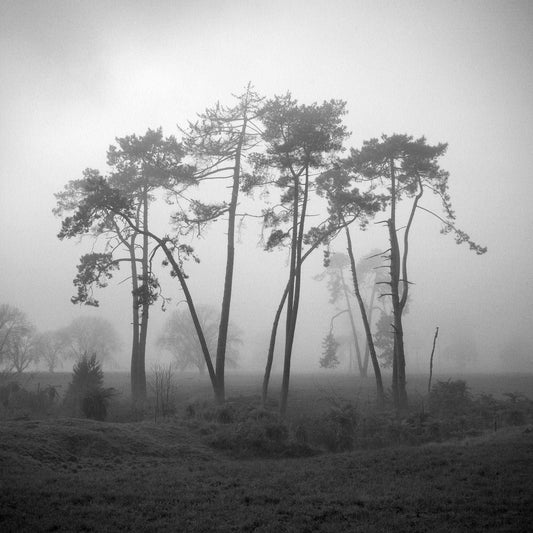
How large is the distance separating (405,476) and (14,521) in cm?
837

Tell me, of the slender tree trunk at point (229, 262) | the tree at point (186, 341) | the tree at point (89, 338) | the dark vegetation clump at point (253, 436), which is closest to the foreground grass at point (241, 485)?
the dark vegetation clump at point (253, 436)

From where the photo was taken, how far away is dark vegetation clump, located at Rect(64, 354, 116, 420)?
637 inches

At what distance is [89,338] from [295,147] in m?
56.4

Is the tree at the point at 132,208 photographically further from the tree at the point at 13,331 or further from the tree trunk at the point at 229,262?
the tree at the point at 13,331

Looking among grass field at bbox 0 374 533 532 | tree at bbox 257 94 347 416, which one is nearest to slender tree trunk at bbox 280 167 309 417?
tree at bbox 257 94 347 416

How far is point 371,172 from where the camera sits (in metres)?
23.0

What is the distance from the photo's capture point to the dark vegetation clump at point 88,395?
53.1 ft

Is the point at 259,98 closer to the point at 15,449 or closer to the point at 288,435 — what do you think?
the point at 288,435

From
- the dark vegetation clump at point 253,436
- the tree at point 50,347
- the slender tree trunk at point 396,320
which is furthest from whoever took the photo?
the tree at point 50,347

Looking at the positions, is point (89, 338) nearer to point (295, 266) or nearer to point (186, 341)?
point (186, 341)

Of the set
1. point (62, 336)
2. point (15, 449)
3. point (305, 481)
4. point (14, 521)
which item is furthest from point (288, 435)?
point (62, 336)

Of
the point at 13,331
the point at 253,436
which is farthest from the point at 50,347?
the point at 253,436

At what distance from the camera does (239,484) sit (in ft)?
29.3

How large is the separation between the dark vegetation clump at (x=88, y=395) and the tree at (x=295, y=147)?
29.2ft
